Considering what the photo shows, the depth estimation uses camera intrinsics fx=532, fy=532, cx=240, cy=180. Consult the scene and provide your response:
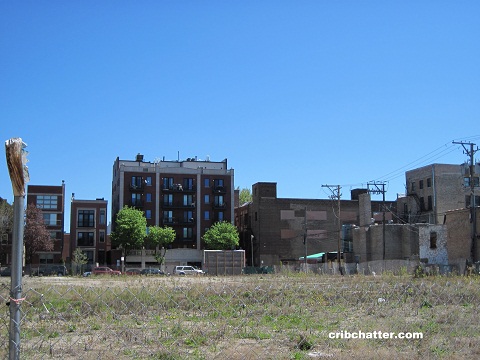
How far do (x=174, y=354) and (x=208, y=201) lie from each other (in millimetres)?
82365

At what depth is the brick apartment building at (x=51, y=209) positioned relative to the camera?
85.2 m

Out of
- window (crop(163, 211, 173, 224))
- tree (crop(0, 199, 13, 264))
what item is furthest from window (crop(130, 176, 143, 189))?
tree (crop(0, 199, 13, 264))

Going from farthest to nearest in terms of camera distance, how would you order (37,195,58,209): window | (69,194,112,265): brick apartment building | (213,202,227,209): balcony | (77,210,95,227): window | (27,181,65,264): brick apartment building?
(213,202,227,209): balcony
(77,210,95,227): window
(69,194,112,265): brick apartment building
(37,195,58,209): window
(27,181,65,264): brick apartment building

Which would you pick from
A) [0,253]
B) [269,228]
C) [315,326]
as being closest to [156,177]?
[269,228]

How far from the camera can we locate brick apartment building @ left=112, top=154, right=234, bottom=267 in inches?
3482

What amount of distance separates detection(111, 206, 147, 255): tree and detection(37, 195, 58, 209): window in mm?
11938

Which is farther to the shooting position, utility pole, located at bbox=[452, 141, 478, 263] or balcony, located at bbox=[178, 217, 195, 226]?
balcony, located at bbox=[178, 217, 195, 226]

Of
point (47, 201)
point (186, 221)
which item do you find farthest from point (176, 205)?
point (47, 201)

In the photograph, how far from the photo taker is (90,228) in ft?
291

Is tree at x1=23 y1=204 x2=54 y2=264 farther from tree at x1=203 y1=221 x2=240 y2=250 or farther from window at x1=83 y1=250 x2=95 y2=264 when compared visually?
tree at x1=203 y1=221 x2=240 y2=250

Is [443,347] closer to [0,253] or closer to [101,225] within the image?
[0,253]

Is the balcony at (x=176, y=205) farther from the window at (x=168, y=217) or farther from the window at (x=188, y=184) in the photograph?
the window at (x=188, y=184)

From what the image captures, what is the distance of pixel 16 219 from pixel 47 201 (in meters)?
85.6

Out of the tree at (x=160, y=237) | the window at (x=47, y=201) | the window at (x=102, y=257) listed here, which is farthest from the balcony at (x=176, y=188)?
the window at (x=47, y=201)
